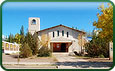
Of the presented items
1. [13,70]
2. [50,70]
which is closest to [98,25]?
[50,70]

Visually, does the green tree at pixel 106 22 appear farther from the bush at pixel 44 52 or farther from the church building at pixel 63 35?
the church building at pixel 63 35

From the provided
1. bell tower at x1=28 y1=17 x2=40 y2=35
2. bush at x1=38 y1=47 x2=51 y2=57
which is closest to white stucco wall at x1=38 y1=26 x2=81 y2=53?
bell tower at x1=28 y1=17 x2=40 y2=35

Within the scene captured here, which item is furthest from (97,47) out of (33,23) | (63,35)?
(33,23)

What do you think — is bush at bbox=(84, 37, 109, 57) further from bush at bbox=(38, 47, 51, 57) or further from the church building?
the church building

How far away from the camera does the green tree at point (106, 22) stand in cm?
1001

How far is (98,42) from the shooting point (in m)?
17.9

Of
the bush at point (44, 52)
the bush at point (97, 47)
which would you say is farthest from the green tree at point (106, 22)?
the bush at point (44, 52)

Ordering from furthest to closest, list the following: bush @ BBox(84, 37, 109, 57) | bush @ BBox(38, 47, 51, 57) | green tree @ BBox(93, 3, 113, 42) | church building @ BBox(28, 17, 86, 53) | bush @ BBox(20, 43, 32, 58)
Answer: church building @ BBox(28, 17, 86, 53), bush @ BBox(38, 47, 51, 57), bush @ BBox(84, 37, 109, 57), bush @ BBox(20, 43, 32, 58), green tree @ BBox(93, 3, 113, 42)

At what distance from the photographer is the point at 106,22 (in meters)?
10.3

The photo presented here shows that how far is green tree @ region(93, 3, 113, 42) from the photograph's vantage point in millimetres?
10005

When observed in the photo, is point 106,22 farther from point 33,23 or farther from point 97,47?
point 33,23

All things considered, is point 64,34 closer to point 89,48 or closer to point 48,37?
point 48,37

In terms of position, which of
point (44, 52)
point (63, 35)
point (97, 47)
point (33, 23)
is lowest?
point (44, 52)

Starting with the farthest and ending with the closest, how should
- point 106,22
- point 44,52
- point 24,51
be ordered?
point 44,52, point 24,51, point 106,22
